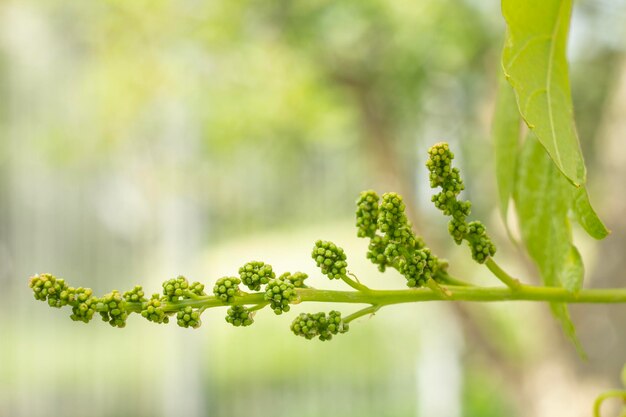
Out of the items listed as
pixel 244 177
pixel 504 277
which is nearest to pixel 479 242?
pixel 504 277

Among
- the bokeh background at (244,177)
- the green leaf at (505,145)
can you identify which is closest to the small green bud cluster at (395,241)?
the green leaf at (505,145)

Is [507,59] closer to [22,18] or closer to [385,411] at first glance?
[22,18]

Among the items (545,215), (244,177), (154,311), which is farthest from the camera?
(244,177)

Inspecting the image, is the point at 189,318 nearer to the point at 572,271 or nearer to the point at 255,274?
the point at 255,274

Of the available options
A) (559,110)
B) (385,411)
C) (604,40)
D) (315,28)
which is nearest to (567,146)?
(559,110)

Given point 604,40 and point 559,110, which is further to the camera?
point 604,40

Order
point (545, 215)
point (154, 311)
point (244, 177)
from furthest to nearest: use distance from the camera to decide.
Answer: point (244, 177)
point (545, 215)
point (154, 311)

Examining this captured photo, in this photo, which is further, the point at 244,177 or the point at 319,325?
the point at 244,177
